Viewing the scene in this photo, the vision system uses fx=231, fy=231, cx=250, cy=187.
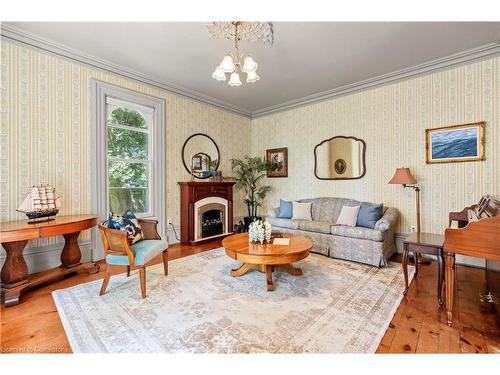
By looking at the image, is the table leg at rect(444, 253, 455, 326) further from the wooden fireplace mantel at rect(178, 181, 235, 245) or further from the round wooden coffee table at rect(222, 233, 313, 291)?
the wooden fireplace mantel at rect(178, 181, 235, 245)

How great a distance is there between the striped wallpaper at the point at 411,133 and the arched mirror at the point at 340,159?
0.11 metres

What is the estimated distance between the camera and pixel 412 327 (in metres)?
1.85

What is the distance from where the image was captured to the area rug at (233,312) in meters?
1.66

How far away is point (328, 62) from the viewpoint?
347 centimetres

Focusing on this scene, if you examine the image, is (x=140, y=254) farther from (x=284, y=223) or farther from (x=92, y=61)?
(x=92, y=61)

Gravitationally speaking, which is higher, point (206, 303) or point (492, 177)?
point (492, 177)

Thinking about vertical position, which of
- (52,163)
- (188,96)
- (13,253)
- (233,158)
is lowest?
(13,253)

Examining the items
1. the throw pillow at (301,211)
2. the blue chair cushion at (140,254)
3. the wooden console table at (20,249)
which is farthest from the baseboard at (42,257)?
the throw pillow at (301,211)

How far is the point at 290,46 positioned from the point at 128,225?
9.93 ft

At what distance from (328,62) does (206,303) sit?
362cm

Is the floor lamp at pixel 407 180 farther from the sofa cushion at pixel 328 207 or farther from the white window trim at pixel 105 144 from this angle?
the white window trim at pixel 105 144
